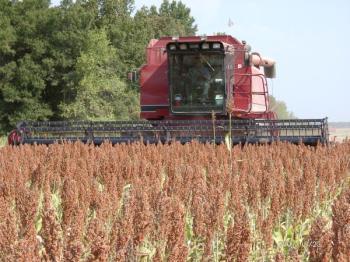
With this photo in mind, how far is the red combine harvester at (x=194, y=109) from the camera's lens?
1010 centimetres

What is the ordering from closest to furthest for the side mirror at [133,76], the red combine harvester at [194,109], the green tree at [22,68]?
1. the red combine harvester at [194,109]
2. the side mirror at [133,76]
3. the green tree at [22,68]

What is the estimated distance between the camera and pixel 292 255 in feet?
6.98

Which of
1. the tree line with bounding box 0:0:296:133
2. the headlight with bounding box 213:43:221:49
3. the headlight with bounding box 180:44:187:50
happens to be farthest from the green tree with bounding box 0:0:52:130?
the headlight with bounding box 213:43:221:49

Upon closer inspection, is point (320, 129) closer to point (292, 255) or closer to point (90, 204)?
point (90, 204)

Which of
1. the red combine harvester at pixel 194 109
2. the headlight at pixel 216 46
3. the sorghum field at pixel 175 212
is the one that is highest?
the headlight at pixel 216 46

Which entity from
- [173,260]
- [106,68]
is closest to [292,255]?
[173,260]

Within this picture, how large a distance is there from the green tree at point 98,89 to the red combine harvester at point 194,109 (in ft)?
70.3

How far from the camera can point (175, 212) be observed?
10.1ft

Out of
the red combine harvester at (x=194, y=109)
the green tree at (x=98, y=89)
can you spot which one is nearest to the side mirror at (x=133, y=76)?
the red combine harvester at (x=194, y=109)

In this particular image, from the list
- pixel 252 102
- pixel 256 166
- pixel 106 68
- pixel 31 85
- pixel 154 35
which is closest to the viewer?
pixel 256 166

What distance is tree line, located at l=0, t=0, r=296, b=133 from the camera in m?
31.2

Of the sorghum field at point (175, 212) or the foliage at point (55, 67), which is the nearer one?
the sorghum field at point (175, 212)

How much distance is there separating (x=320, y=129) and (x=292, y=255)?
8190mm

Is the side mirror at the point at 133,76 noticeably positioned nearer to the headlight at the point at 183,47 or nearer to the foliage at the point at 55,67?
the headlight at the point at 183,47
